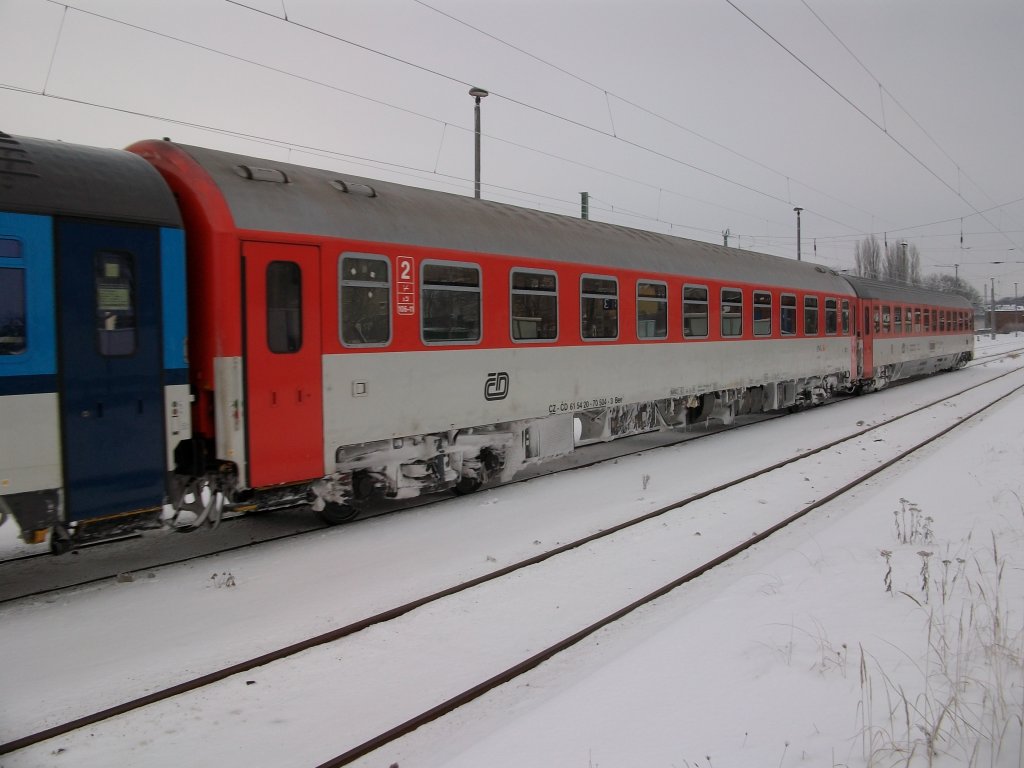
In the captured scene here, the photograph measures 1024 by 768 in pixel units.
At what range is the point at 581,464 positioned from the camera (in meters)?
11.7

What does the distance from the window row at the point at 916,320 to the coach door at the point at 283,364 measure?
18.6 metres

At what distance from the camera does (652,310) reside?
11930 millimetres

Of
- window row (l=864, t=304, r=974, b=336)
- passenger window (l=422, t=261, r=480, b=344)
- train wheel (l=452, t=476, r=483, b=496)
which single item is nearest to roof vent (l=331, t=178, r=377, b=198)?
passenger window (l=422, t=261, r=480, b=344)

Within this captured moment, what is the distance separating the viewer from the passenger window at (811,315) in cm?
1734

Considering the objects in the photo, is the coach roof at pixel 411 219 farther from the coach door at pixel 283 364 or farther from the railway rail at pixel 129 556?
the railway rail at pixel 129 556

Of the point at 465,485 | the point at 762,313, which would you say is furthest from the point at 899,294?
the point at 465,485

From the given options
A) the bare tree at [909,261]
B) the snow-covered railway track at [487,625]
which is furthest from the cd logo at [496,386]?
the bare tree at [909,261]

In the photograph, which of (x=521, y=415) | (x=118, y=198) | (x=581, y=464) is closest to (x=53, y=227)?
(x=118, y=198)

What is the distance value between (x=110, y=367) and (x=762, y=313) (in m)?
12.8

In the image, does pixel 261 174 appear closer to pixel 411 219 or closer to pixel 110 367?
pixel 411 219

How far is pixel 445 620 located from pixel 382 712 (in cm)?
130

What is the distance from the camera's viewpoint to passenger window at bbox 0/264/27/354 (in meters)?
5.25

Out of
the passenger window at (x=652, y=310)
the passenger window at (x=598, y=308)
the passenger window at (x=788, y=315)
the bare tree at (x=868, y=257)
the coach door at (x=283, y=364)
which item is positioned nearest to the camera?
the coach door at (x=283, y=364)

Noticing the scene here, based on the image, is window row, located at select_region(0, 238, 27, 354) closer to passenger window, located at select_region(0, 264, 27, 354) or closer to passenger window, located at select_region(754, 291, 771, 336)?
passenger window, located at select_region(0, 264, 27, 354)
